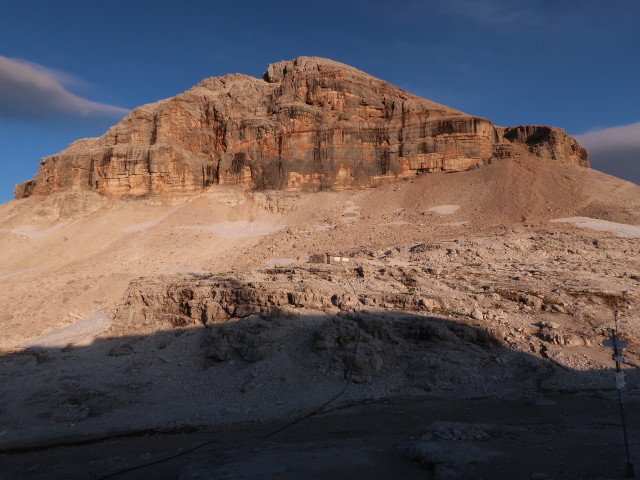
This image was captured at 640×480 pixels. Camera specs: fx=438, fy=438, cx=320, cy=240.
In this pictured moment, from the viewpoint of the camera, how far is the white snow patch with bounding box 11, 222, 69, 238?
36250 millimetres

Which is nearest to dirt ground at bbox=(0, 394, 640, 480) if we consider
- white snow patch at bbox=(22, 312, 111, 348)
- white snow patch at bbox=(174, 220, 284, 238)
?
white snow patch at bbox=(22, 312, 111, 348)

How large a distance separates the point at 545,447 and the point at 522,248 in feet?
58.2

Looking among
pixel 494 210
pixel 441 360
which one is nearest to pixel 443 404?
pixel 441 360

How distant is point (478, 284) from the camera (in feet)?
58.1

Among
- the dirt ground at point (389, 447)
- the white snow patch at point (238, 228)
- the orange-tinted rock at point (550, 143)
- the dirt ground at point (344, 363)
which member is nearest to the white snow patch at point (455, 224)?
the dirt ground at point (344, 363)

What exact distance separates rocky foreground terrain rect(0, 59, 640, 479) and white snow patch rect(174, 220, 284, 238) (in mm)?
1888

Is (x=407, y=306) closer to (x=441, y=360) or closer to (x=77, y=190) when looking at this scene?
(x=441, y=360)

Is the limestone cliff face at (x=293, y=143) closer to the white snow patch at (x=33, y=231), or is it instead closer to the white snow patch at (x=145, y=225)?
the white snow patch at (x=145, y=225)

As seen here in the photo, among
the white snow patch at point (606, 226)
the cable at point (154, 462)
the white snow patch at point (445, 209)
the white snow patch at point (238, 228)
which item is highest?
the white snow patch at point (445, 209)

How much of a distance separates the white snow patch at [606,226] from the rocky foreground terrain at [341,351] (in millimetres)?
180

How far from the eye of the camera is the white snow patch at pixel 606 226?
985 inches

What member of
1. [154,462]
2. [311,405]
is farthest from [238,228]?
[154,462]

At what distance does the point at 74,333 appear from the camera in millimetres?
16469

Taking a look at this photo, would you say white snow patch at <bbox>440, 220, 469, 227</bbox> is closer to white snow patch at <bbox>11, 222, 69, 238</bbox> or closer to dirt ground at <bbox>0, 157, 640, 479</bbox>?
dirt ground at <bbox>0, 157, 640, 479</bbox>
